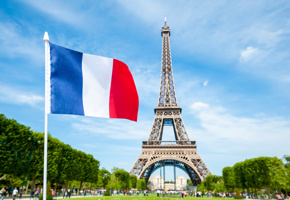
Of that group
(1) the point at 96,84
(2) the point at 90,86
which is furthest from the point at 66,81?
(1) the point at 96,84

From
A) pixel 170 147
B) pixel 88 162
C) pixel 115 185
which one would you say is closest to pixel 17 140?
pixel 88 162

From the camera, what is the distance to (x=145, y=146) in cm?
6675

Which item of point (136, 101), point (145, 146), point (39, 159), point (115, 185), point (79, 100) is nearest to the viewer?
point (79, 100)

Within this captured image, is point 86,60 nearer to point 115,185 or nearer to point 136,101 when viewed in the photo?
point 136,101

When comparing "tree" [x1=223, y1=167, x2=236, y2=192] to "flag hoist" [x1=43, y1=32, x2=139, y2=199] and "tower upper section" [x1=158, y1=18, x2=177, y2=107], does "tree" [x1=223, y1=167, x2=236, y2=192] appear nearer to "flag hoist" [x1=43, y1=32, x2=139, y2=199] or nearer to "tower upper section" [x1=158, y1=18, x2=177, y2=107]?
"tower upper section" [x1=158, y1=18, x2=177, y2=107]

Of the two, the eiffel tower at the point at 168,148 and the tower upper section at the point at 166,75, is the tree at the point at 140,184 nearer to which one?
the eiffel tower at the point at 168,148

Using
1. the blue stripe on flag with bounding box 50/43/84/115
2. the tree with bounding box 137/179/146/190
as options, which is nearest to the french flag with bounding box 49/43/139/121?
the blue stripe on flag with bounding box 50/43/84/115

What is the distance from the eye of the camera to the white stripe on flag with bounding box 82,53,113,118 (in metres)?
8.28

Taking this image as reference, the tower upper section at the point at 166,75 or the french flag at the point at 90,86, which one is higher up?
the tower upper section at the point at 166,75

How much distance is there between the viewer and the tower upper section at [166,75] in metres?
76.6

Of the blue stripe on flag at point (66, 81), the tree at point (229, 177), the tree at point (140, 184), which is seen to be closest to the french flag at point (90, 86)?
the blue stripe on flag at point (66, 81)

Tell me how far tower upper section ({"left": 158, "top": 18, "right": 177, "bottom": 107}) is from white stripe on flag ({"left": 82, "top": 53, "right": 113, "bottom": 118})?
66.7 meters

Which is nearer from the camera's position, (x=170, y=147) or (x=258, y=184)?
(x=258, y=184)

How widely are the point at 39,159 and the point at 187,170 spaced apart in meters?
50.2
